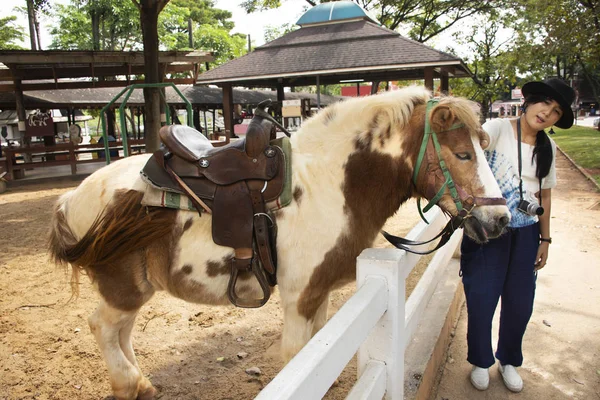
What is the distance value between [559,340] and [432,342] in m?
1.22

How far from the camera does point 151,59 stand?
366 inches

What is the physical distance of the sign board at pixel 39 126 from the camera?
566 inches

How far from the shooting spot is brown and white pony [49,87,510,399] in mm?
1931

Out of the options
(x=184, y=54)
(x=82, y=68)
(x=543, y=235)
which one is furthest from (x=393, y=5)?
(x=543, y=235)

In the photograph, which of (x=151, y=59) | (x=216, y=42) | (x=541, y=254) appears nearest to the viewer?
(x=541, y=254)

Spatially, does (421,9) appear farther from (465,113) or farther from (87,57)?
(465,113)

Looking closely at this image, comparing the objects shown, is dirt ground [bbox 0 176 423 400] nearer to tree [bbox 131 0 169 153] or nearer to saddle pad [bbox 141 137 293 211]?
saddle pad [bbox 141 137 293 211]

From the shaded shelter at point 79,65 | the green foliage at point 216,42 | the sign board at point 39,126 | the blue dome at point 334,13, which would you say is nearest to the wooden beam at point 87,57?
the shaded shelter at point 79,65

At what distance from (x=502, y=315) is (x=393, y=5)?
20041mm

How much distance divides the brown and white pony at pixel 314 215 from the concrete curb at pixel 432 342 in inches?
31.0

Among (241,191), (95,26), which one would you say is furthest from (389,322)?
(95,26)

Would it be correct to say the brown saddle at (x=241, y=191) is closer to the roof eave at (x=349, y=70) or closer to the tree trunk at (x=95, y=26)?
the roof eave at (x=349, y=70)

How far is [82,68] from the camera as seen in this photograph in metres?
13.7

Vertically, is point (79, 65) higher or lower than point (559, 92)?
higher
